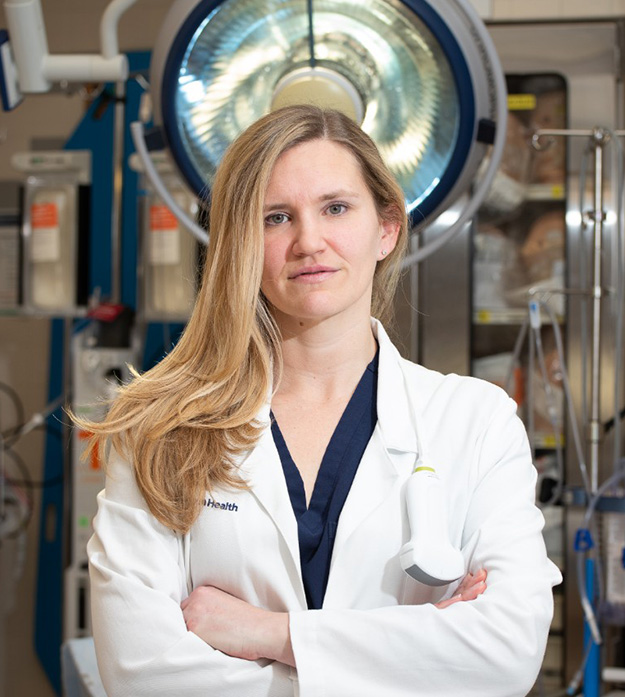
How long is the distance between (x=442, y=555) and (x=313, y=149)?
59 centimetres

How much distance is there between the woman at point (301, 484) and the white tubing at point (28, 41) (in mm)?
574

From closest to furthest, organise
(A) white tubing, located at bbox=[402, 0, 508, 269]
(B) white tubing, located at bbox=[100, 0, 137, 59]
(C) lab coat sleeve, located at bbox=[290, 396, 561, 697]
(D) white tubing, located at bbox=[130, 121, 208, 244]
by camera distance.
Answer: (C) lab coat sleeve, located at bbox=[290, 396, 561, 697] < (A) white tubing, located at bbox=[402, 0, 508, 269] < (D) white tubing, located at bbox=[130, 121, 208, 244] < (B) white tubing, located at bbox=[100, 0, 137, 59]

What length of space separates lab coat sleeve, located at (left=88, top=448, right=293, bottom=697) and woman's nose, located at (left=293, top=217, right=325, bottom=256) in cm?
38

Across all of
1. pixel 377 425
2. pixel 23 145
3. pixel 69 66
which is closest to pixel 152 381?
pixel 377 425

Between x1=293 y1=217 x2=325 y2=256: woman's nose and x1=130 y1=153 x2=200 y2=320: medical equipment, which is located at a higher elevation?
x1=130 y1=153 x2=200 y2=320: medical equipment

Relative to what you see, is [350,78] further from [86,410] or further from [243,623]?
[86,410]

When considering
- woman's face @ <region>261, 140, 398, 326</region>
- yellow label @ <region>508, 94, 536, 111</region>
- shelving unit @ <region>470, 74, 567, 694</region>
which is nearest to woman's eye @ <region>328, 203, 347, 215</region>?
woman's face @ <region>261, 140, 398, 326</region>

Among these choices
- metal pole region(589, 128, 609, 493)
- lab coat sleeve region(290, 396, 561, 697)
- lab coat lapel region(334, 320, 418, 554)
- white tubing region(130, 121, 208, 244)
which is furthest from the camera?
metal pole region(589, 128, 609, 493)

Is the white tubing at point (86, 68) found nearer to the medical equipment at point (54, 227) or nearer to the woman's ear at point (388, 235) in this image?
the woman's ear at point (388, 235)

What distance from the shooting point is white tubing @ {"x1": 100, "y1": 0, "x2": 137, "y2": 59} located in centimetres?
166

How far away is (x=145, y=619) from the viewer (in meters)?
1.21

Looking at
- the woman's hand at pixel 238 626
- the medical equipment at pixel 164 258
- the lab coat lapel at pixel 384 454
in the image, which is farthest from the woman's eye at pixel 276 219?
the medical equipment at pixel 164 258

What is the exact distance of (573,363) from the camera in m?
2.83

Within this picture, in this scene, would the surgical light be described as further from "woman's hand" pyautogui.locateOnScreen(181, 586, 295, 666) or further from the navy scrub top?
"woman's hand" pyautogui.locateOnScreen(181, 586, 295, 666)
